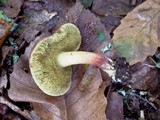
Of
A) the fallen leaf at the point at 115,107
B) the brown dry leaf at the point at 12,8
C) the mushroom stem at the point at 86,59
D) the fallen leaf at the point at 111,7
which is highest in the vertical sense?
the brown dry leaf at the point at 12,8

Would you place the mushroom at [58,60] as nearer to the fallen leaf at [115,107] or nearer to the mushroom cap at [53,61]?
the mushroom cap at [53,61]

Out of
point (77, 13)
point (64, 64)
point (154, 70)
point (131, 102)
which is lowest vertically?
point (131, 102)

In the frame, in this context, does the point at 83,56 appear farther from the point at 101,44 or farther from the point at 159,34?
the point at 159,34

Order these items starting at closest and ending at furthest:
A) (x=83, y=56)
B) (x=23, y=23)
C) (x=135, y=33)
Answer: (x=83, y=56)
(x=135, y=33)
(x=23, y=23)

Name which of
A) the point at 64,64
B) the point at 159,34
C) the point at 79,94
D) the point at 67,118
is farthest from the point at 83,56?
the point at 159,34

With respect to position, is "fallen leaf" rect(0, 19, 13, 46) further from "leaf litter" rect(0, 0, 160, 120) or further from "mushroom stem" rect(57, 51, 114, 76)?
"mushroom stem" rect(57, 51, 114, 76)

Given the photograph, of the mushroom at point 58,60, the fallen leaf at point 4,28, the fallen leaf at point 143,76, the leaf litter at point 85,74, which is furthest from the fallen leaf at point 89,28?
the fallen leaf at point 4,28

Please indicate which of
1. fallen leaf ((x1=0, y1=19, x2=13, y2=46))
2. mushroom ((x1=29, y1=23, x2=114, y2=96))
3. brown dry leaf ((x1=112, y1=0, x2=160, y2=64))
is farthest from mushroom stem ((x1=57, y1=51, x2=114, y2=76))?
fallen leaf ((x1=0, y1=19, x2=13, y2=46))
